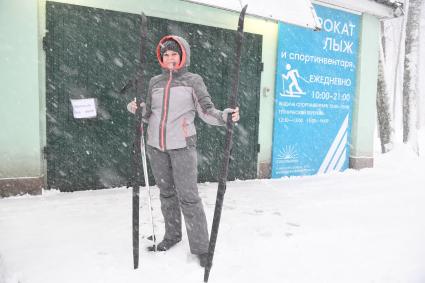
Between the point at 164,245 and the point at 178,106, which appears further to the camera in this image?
the point at 164,245

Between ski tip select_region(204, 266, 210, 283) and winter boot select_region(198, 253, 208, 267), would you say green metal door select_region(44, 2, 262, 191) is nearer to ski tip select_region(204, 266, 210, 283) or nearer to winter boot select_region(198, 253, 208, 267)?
winter boot select_region(198, 253, 208, 267)

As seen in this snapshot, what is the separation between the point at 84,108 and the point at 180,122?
267 centimetres

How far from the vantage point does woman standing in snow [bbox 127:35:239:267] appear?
3297 mm

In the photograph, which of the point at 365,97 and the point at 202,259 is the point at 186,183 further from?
the point at 365,97

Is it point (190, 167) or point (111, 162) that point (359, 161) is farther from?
point (190, 167)

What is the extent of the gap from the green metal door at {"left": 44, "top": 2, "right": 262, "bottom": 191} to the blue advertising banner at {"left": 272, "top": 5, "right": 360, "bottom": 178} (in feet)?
4.93

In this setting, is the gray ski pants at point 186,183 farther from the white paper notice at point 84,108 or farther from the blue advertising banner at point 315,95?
the blue advertising banner at point 315,95

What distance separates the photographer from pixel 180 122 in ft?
10.9

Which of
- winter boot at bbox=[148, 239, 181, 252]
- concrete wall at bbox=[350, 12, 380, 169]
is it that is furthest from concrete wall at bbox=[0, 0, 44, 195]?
concrete wall at bbox=[350, 12, 380, 169]

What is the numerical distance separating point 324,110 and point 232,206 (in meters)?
3.76

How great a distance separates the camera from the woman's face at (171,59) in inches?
130

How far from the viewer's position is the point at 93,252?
11.6ft

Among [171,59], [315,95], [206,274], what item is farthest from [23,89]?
[315,95]

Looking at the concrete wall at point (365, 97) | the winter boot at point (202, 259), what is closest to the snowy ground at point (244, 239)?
the winter boot at point (202, 259)
